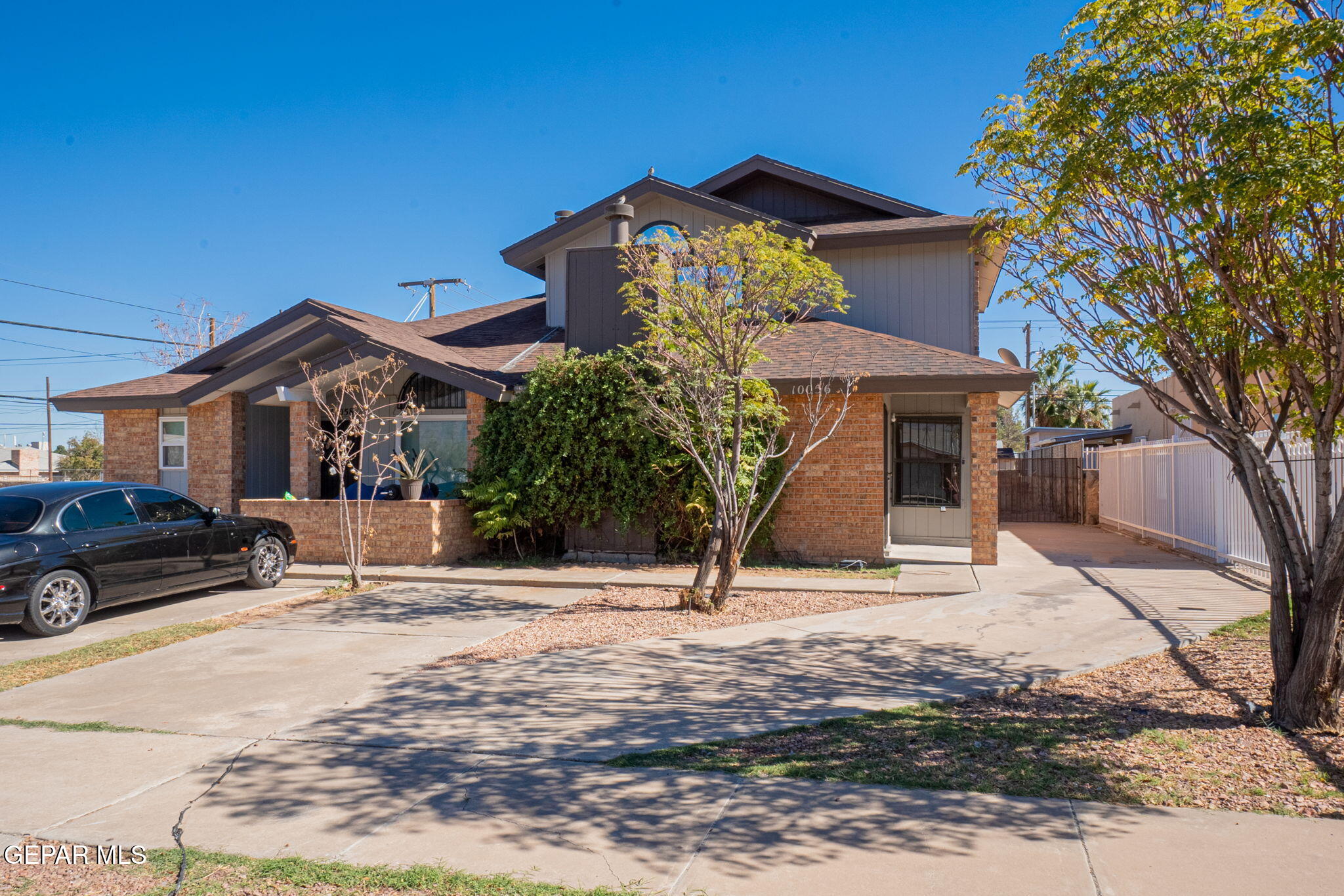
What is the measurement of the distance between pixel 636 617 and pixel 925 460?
7831mm

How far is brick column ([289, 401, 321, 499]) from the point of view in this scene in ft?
47.3

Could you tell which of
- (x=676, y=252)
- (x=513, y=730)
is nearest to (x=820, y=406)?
(x=676, y=252)

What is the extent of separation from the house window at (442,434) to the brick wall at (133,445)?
4.96 meters

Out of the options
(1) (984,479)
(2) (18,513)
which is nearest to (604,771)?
(2) (18,513)

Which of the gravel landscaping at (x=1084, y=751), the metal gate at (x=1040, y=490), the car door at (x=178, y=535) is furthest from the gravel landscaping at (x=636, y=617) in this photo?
the metal gate at (x=1040, y=490)

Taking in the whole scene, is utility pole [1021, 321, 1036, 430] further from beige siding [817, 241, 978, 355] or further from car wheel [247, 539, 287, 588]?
car wheel [247, 539, 287, 588]

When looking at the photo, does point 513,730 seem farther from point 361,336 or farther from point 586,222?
point 586,222

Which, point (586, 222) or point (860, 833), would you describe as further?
point (586, 222)

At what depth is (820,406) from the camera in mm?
13188

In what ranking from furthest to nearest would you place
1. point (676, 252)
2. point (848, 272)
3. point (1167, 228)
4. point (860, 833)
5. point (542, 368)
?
point (848, 272) < point (542, 368) < point (676, 252) < point (1167, 228) < point (860, 833)

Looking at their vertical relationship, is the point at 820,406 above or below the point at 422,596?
above

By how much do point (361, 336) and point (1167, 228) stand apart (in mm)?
11264

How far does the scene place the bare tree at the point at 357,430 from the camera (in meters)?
12.0

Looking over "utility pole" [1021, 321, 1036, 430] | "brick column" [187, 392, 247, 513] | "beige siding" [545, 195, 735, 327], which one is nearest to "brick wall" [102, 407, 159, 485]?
"brick column" [187, 392, 247, 513]
